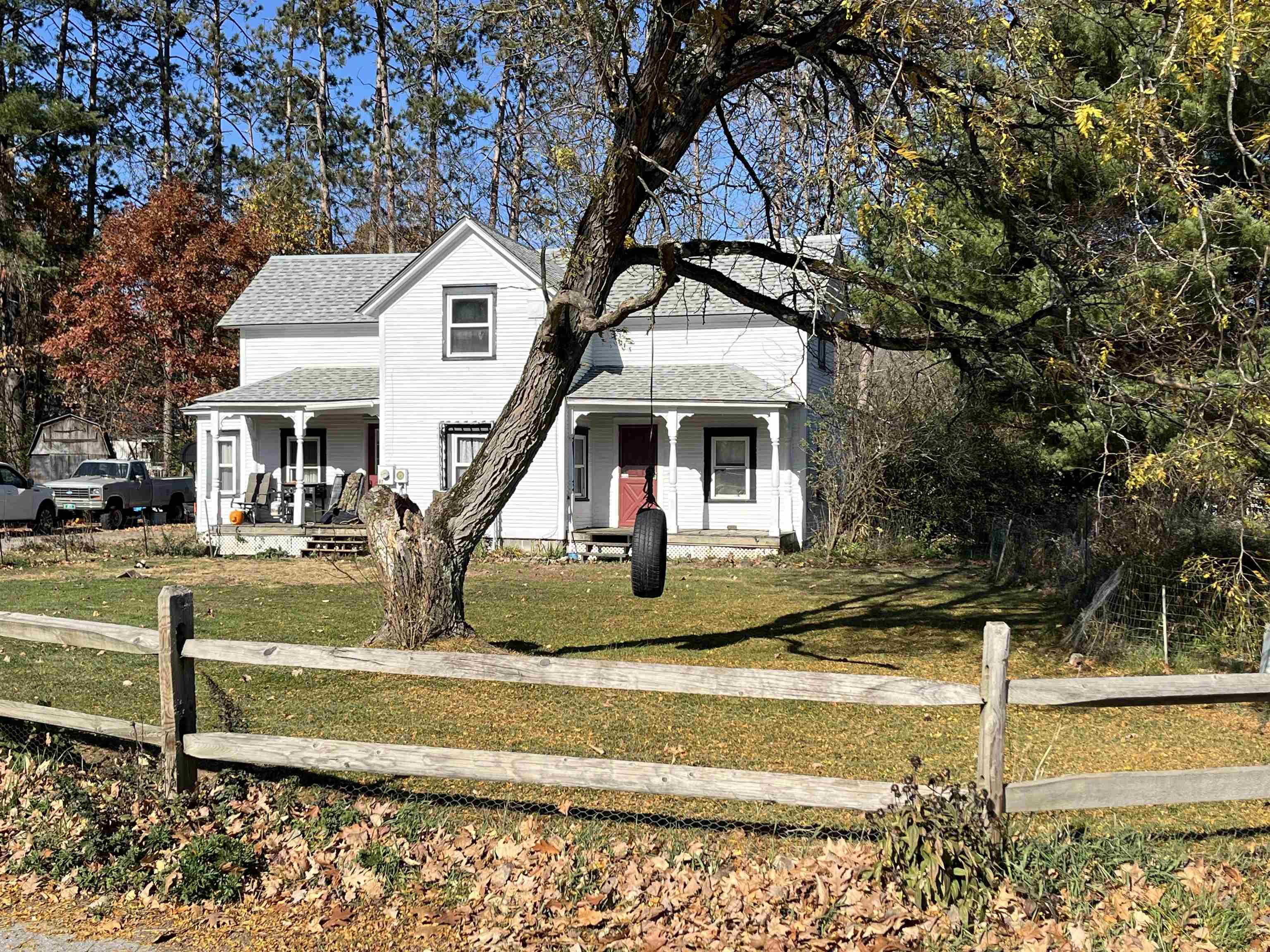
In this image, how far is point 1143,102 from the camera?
7.80 metres

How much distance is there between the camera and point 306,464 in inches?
1045

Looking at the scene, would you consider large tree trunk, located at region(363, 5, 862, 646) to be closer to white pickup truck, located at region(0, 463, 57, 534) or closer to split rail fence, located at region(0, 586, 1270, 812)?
split rail fence, located at region(0, 586, 1270, 812)

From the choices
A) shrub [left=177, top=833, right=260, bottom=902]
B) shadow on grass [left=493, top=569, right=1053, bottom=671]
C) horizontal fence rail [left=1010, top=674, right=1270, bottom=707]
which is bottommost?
shadow on grass [left=493, top=569, right=1053, bottom=671]

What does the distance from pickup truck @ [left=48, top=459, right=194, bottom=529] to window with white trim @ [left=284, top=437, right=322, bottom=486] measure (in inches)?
274

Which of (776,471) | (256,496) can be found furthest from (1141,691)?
(256,496)

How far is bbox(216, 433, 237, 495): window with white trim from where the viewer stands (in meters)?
26.7

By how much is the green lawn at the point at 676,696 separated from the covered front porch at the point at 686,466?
6005 millimetres

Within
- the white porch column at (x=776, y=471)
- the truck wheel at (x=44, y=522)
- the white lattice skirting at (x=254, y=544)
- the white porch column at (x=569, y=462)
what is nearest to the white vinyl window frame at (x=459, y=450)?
the white porch column at (x=569, y=462)

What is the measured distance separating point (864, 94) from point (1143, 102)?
16.8 feet

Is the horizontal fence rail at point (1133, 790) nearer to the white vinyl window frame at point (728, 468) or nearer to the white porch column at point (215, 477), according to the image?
the white vinyl window frame at point (728, 468)

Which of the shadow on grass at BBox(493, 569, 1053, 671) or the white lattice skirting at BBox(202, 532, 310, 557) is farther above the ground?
the white lattice skirting at BBox(202, 532, 310, 557)

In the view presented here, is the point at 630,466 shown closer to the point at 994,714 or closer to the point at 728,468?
the point at 728,468

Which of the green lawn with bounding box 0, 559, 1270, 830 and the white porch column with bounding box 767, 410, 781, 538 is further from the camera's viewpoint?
the white porch column with bounding box 767, 410, 781, 538

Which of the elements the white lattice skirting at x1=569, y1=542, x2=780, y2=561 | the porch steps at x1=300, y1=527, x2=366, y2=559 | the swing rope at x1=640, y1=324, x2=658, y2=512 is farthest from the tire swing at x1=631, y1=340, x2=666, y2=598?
the porch steps at x1=300, y1=527, x2=366, y2=559
